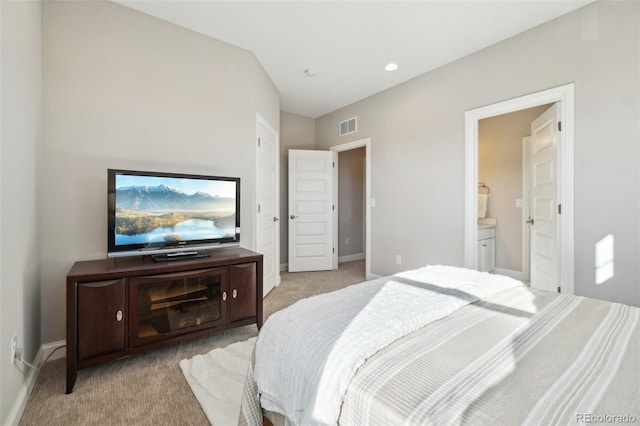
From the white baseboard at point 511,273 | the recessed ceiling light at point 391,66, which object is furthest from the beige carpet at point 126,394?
the white baseboard at point 511,273

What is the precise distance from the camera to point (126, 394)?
163 centimetres

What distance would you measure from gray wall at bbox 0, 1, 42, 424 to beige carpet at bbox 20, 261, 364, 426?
0.16 metres

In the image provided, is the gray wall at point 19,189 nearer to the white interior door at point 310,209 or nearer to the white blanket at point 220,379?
the white blanket at point 220,379

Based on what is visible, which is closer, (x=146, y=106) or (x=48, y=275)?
(x=48, y=275)

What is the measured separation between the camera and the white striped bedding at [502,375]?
639mm

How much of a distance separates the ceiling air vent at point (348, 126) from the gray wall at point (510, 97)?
0.16m

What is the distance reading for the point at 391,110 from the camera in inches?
148

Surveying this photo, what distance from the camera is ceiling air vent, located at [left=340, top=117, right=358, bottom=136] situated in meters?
4.29

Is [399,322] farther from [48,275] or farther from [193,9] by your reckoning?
[193,9]

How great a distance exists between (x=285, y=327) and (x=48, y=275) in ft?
6.60

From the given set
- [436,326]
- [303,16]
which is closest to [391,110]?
[303,16]

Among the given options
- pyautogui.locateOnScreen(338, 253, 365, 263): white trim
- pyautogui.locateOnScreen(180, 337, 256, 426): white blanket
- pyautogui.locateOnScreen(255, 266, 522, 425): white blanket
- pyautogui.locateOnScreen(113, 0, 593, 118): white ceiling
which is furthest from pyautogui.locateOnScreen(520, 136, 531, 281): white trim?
pyautogui.locateOnScreen(180, 337, 256, 426): white blanket

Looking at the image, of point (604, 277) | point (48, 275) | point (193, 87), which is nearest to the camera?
point (48, 275)

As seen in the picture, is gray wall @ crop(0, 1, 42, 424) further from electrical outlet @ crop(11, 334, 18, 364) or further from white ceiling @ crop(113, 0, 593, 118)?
white ceiling @ crop(113, 0, 593, 118)
